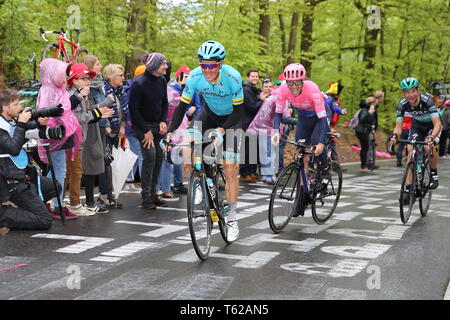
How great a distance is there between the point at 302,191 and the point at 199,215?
2.39 metres

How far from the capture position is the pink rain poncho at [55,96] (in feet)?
27.3

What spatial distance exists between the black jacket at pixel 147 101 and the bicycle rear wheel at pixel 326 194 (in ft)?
9.38

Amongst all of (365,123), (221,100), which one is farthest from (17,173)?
(365,123)

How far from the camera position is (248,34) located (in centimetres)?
1894

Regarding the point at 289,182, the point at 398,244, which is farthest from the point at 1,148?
the point at 398,244

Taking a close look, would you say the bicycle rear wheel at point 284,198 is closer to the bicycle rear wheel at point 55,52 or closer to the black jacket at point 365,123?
the bicycle rear wheel at point 55,52

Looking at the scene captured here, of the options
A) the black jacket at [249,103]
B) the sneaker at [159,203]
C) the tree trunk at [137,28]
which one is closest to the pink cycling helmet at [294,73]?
the sneaker at [159,203]

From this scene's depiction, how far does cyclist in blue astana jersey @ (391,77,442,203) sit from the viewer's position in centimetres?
977

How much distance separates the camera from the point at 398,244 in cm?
768

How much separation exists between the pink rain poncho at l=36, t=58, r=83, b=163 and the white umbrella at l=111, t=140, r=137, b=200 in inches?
56.7

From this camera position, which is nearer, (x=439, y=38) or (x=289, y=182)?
(x=289, y=182)

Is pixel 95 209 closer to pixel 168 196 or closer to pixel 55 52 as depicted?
pixel 168 196
